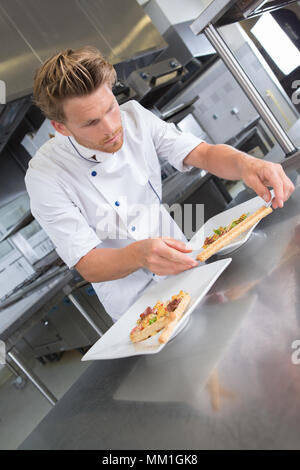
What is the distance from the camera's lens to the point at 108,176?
1.37 meters

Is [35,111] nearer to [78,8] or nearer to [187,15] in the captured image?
[78,8]

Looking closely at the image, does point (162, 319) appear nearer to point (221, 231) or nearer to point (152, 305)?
point (152, 305)

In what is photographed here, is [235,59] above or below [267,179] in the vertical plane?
above

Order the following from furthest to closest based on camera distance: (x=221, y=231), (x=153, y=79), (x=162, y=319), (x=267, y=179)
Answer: (x=153, y=79) < (x=221, y=231) < (x=267, y=179) < (x=162, y=319)

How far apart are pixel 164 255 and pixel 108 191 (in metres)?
0.45

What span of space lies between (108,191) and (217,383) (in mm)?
826

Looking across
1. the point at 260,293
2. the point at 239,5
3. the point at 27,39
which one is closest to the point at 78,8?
the point at 27,39

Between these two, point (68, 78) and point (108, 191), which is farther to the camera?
point (108, 191)

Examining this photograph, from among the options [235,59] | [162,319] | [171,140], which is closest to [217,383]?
[162,319]

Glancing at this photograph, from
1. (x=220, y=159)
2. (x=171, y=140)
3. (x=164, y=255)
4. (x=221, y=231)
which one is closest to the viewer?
(x=164, y=255)

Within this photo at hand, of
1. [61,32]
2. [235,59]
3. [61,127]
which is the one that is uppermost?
[61,32]

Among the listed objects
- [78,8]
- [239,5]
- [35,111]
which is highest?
[78,8]

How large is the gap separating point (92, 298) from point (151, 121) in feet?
5.28

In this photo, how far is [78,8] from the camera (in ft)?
9.32
